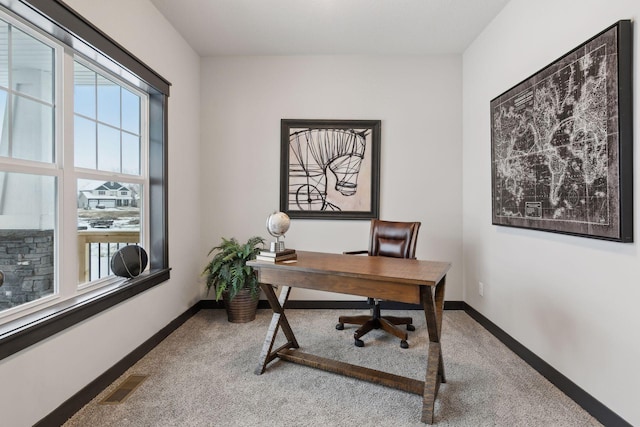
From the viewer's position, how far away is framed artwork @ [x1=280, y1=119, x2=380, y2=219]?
349cm

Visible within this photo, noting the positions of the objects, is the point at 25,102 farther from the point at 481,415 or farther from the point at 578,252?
the point at 578,252

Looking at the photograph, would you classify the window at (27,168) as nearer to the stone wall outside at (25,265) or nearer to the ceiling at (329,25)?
the stone wall outside at (25,265)

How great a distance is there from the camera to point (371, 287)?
1786 mm

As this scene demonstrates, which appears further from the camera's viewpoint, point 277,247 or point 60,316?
point 277,247

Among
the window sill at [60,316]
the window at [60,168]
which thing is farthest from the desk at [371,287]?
the window at [60,168]

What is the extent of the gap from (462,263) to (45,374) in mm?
3456

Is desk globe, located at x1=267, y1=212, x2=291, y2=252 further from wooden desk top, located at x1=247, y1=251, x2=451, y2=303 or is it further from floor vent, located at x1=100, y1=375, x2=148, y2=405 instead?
floor vent, located at x1=100, y1=375, x2=148, y2=405

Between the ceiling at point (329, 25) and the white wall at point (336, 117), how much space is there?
7.4 inches

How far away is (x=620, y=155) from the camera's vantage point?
156 cm

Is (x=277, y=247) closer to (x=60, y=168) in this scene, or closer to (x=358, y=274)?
(x=358, y=274)

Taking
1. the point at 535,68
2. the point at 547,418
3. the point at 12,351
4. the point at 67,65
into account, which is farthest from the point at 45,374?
the point at 535,68

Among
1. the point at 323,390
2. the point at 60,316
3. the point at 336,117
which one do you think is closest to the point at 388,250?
the point at 323,390

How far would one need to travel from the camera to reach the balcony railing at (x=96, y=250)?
6.72ft

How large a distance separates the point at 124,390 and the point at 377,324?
1880mm
